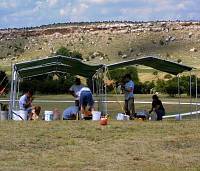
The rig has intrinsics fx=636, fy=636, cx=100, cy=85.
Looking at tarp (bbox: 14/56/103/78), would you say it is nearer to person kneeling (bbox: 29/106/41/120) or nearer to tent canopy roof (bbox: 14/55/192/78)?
tent canopy roof (bbox: 14/55/192/78)

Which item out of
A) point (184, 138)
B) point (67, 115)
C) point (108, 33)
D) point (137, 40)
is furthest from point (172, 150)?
point (108, 33)

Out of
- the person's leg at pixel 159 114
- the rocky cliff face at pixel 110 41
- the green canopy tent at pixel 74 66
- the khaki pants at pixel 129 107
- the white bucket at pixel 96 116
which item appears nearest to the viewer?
the white bucket at pixel 96 116

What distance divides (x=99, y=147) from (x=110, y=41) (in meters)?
120

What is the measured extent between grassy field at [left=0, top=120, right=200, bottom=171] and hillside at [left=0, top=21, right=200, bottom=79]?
282 ft

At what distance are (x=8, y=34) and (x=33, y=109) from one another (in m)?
135

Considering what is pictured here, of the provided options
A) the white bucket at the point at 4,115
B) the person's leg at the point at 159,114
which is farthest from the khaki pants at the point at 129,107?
the white bucket at the point at 4,115

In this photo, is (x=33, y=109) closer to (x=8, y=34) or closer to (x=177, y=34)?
(x=177, y=34)

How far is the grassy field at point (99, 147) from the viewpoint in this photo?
33.9ft

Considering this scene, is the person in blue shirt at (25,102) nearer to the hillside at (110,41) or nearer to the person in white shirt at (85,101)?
the person in white shirt at (85,101)

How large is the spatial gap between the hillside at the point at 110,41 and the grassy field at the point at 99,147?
86074mm

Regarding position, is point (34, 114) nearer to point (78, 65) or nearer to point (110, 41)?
point (78, 65)

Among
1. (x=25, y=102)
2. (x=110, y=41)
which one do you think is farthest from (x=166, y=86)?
(x=110, y=41)

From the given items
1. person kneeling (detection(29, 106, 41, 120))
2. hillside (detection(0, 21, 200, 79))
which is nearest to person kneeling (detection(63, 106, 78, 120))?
person kneeling (detection(29, 106, 41, 120))

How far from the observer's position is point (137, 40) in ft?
424
